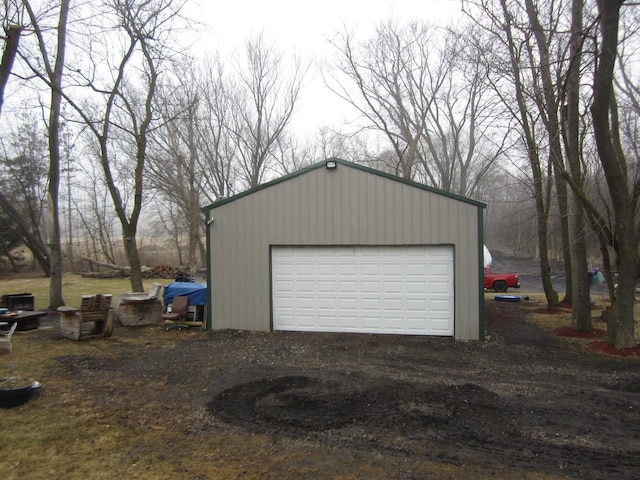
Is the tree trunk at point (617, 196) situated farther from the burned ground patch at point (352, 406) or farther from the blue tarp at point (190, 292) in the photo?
the blue tarp at point (190, 292)

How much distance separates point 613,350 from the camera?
26.0ft

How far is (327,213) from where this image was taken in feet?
31.6

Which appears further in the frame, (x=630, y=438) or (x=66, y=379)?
(x=66, y=379)

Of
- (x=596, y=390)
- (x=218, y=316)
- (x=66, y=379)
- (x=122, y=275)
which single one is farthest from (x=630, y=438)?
(x=122, y=275)

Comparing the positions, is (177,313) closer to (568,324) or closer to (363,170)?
(363,170)

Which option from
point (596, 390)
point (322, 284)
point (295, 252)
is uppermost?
point (295, 252)

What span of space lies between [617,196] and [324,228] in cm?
561

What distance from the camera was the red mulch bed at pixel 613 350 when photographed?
25.1 feet

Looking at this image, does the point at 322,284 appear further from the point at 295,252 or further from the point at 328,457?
the point at 328,457

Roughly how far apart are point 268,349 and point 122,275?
18.9m

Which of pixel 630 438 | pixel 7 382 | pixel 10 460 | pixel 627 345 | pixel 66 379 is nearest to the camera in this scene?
pixel 10 460

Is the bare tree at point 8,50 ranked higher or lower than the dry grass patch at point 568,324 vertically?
higher

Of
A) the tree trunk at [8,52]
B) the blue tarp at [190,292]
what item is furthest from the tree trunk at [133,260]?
the tree trunk at [8,52]

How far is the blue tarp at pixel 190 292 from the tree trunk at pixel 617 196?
8.74 m
